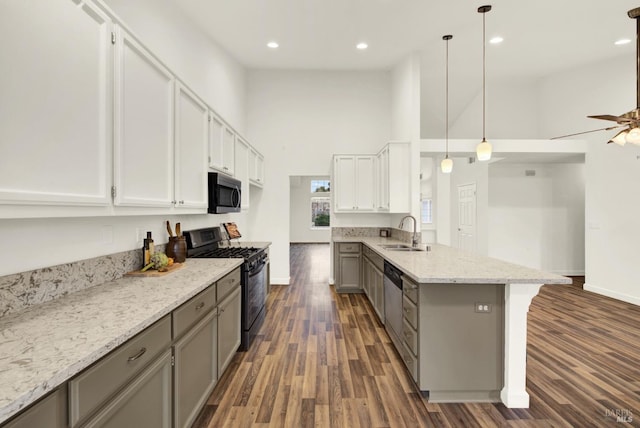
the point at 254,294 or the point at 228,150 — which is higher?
the point at 228,150

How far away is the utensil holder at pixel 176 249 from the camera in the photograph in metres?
2.41

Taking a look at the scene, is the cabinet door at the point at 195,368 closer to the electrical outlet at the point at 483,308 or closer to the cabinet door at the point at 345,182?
the electrical outlet at the point at 483,308

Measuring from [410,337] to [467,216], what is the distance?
563 centimetres

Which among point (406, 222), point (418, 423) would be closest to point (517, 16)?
point (406, 222)

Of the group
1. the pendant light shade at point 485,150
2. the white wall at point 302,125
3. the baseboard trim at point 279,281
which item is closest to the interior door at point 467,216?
the white wall at point 302,125

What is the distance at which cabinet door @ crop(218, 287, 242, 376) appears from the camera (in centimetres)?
217

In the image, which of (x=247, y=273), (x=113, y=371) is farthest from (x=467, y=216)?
(x=113, y=371)

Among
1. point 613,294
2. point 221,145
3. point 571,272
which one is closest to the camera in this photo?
point 221,145

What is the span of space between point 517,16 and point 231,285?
4490 mm

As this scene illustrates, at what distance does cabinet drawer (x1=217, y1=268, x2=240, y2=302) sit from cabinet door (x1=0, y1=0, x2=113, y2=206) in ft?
3.37

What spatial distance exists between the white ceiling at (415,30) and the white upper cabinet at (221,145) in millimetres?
1418

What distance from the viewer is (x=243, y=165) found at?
13.1 ft

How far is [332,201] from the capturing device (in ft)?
17.5

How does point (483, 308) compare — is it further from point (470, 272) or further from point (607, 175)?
point (607, 175)
